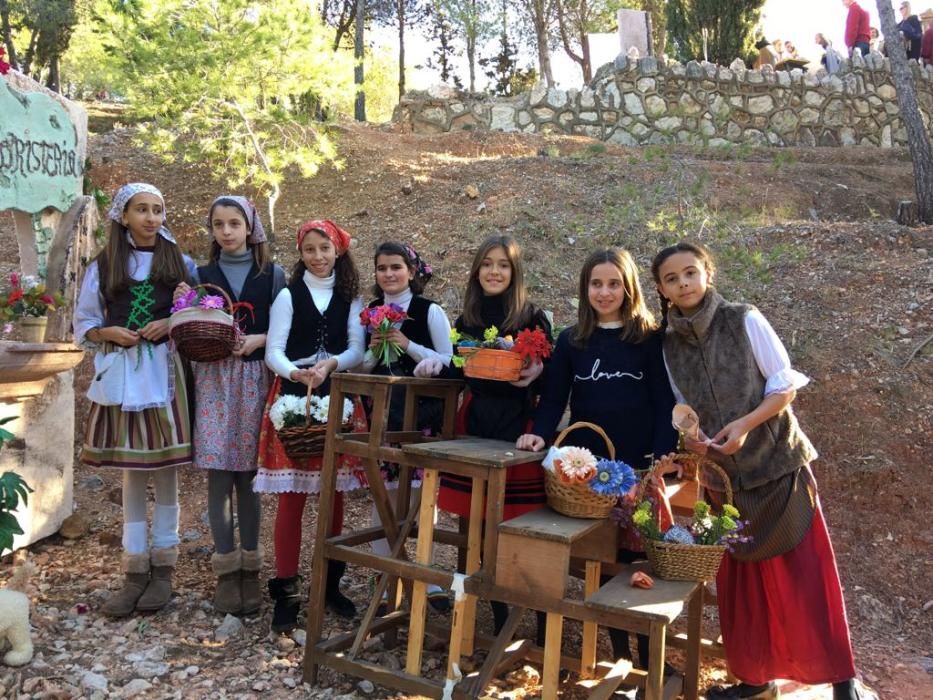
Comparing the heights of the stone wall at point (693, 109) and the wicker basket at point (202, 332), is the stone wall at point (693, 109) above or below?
above

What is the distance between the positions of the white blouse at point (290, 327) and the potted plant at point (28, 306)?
1088 millimetres

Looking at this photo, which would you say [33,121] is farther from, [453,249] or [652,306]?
[652,306]

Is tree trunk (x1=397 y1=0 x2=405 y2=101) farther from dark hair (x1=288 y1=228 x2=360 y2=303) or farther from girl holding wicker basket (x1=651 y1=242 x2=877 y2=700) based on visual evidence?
girl holding wicker basket (x1=651 y1=242 x2=877 y2=700)

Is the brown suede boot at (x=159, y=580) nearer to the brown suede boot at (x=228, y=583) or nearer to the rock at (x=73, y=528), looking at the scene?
the brown suede boot at (x=228, y=583)

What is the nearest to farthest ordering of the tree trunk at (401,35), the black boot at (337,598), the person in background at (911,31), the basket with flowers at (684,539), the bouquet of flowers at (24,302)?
the basket with flowers at (684,539), the bouquet of flowers at (24,302), the black boot at (337,598), the person in background at (911,31), the tree trunk at (401,35)

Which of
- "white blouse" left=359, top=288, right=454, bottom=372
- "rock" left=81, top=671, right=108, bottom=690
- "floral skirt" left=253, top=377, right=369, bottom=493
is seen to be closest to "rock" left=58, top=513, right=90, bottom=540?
"rock" left=81, top=671, right=108, bottom=690

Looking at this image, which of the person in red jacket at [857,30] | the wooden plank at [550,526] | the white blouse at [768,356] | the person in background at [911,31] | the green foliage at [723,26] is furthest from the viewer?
the green foliage at [723,26]

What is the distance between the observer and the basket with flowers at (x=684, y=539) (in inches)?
100

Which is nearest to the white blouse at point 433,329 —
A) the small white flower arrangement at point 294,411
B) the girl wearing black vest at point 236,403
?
the small white flower arrangement at point 294,411

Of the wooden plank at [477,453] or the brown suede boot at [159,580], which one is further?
the brown suede boot at [159,580]

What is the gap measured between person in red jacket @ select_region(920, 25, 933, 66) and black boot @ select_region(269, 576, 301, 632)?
46.6ft

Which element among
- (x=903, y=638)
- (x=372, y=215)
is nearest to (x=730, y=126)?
(x=372, y=215)

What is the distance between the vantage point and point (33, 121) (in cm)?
391

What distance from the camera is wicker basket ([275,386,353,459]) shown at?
3.18m
